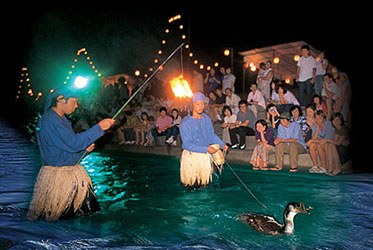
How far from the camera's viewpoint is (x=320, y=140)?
8312 mm

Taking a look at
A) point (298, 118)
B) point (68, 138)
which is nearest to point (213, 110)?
point (298, 118)


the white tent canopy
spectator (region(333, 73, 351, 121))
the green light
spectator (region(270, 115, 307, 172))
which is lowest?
spectator (region(270, 115, 307, 172))

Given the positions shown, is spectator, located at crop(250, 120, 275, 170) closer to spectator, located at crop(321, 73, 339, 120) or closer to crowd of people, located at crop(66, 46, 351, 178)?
crowd of people, located at crop(66, 46, 351, 178)

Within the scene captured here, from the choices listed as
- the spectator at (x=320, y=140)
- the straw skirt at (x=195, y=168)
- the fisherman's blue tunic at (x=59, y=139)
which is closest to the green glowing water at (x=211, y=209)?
the straw skirt at (x=195, y=168)

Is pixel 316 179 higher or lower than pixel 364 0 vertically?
lower

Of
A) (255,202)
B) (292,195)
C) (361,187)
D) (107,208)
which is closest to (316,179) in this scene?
(361,187)

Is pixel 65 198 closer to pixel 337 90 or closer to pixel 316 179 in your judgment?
pixel 316 179

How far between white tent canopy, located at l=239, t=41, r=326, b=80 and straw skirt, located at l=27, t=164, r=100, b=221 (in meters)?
13.5

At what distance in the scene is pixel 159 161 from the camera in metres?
10.8

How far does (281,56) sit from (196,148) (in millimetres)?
12888

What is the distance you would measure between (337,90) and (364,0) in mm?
5573

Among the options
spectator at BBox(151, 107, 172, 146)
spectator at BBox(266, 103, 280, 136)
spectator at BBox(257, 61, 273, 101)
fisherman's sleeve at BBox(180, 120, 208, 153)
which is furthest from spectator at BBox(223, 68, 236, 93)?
fisherman's sleeve at BBox(180, 120, 208, 153)

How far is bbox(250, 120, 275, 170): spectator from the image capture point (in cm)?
894

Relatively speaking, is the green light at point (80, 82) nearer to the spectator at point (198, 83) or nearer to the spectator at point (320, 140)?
the spectator at point (320, 140)
